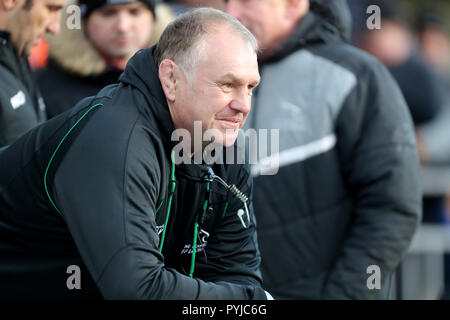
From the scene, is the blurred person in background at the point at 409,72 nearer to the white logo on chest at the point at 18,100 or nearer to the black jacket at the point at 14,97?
the black jacket at the point at 14,97

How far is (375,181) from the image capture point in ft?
13.3

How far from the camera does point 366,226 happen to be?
4074 millimetres

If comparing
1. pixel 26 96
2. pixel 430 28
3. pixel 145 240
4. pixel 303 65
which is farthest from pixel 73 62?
pixel 430 28

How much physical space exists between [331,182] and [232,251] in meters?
1.12

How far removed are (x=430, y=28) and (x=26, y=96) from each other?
6.26m

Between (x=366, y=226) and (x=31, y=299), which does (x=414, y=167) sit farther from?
(x=31, y=299)

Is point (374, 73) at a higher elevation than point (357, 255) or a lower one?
higher

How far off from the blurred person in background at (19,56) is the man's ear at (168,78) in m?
0.97

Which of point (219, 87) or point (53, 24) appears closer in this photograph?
point (219, 87)

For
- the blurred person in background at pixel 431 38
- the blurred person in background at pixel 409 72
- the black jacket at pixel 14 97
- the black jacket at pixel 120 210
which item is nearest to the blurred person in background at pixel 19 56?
the black jacket at pixel 14 97

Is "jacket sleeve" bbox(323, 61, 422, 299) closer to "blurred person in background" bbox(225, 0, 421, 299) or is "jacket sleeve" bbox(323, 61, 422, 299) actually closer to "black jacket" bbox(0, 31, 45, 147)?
"blurred person in background" bbox(225, 0, 421, 299)

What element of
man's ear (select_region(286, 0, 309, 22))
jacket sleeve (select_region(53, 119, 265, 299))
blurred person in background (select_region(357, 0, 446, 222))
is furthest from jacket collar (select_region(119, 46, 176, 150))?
blurred person in background (select_region(357, 0, 446, 222))

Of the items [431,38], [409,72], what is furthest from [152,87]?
[431,38]

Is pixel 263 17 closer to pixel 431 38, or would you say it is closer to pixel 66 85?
pixel 66 85
